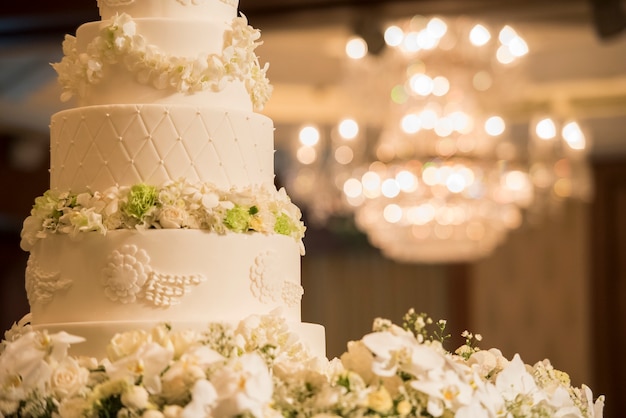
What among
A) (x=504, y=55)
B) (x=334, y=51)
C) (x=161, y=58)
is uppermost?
(x=334, y=51)

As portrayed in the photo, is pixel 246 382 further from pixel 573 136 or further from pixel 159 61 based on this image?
pixel 573 136

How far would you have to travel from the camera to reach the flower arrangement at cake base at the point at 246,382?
7.08ft

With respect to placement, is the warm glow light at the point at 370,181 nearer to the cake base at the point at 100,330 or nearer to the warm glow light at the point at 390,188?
the warm glow light at the point at 390,188

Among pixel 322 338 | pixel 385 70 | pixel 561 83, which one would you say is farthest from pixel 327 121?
pixel 322 338

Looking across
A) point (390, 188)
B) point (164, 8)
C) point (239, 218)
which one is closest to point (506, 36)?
point (390, 188)

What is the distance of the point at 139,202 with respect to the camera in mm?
2746

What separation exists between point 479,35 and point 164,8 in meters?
5.06

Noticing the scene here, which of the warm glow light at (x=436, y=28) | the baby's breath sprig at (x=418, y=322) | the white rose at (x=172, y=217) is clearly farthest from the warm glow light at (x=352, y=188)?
the baby's breath sprig at (x=418, y=322)

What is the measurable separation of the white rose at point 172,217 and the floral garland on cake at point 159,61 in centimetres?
35

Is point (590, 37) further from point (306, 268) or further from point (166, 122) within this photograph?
point (166, 122)

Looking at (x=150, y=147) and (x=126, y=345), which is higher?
(x=150, y=147)

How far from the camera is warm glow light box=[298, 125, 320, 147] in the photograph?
879 centimetres

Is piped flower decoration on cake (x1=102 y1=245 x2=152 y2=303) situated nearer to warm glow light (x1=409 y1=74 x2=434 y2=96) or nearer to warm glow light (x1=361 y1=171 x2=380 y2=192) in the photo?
warm glow light (x1=409 y1=74 x2=434 y2=96)

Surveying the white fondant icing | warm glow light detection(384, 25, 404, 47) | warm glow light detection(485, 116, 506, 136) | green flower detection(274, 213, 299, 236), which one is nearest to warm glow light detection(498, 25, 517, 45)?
warm glow light detection(485, 116, 506, 136)
